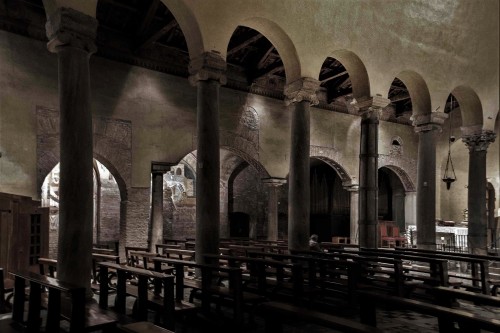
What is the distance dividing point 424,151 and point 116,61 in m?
8.87

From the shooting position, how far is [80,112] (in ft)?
18.6

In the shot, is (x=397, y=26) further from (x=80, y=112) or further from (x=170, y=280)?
(x=170, y=280)

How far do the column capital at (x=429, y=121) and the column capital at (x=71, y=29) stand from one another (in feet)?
30.3

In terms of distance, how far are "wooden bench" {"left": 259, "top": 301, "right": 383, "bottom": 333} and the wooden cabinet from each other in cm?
559

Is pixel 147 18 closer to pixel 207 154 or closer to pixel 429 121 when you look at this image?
pixel 207 154

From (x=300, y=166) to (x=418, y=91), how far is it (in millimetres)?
5097

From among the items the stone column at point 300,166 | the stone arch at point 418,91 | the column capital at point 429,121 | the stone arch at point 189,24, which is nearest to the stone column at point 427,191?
the column capital at point 429,121

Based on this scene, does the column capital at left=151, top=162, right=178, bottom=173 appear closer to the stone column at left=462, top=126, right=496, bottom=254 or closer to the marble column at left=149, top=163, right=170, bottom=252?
the marble column at left=149, top=163, right=170, bottom=252

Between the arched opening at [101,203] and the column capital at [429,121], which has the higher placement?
the column capital at [429,121]

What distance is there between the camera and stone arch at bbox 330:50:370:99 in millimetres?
10469

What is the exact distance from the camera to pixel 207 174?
770 cm

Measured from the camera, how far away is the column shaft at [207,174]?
7.61m

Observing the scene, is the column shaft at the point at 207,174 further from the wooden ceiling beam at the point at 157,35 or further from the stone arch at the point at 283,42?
the wooden ceiling beam at the point at 157,35

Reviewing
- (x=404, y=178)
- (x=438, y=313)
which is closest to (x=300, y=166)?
(x=438, y=313)
